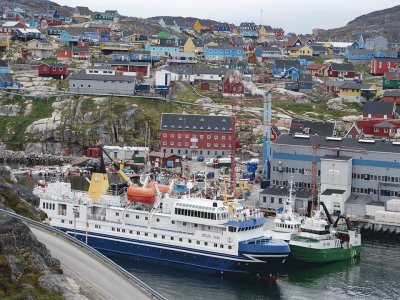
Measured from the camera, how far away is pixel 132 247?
5097 cm

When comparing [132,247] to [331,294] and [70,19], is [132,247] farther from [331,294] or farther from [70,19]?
[70,19]

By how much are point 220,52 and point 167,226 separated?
81728 mm

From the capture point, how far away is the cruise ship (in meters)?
47.7

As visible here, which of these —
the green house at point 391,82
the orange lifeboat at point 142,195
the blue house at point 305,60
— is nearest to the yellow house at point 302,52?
the blue house at point 305,60

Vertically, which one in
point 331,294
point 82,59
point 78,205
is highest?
point 82,59

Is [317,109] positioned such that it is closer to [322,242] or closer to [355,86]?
[355,86]

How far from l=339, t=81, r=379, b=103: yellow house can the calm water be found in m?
51.8

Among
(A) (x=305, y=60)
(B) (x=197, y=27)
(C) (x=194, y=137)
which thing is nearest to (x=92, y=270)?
(C) (x=194, y=137)

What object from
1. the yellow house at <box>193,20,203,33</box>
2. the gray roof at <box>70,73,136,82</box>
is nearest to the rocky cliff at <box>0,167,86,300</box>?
the gray roof at <box>70,73,136,82</box>

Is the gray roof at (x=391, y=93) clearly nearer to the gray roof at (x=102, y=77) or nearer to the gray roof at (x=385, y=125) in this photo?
the gray roof at (x=385, y=125)

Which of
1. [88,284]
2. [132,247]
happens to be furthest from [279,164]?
[88,284]

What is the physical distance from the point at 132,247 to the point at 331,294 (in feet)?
40.4

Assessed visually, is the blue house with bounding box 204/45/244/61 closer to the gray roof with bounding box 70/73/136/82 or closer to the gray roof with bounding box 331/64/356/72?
the gray roof with bounding box 331/64/356/72

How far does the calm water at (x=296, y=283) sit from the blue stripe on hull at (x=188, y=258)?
463 millimetres
